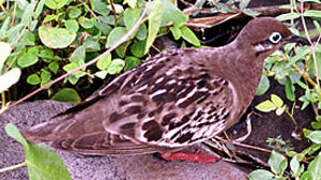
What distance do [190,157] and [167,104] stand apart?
1.28ft

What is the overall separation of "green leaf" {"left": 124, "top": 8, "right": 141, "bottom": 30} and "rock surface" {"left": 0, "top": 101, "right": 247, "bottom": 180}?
48 cm

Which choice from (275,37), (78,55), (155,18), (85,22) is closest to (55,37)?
(78,55)

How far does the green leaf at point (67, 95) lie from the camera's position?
2.34 meters

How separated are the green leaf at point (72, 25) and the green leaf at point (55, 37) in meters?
0.06

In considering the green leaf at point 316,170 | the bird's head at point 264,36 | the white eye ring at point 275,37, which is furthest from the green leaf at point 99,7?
the green leaf at point 316,170

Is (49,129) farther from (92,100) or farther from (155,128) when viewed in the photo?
(155,128)

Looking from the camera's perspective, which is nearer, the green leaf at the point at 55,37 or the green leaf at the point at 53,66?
the green leaf at the point at 55,37

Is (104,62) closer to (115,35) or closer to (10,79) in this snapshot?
(115,35)

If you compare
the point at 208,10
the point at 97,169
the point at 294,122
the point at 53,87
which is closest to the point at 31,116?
the point at 53,87

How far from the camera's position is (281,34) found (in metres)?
2.13

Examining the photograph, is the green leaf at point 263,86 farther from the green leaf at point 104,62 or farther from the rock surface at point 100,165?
the green leaf at point 104,62

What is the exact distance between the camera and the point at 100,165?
2104 millimetres

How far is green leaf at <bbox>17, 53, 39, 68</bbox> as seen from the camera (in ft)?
6.87

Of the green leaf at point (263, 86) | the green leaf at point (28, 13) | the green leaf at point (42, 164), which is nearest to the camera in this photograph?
the green leaf at point (42, 164)
